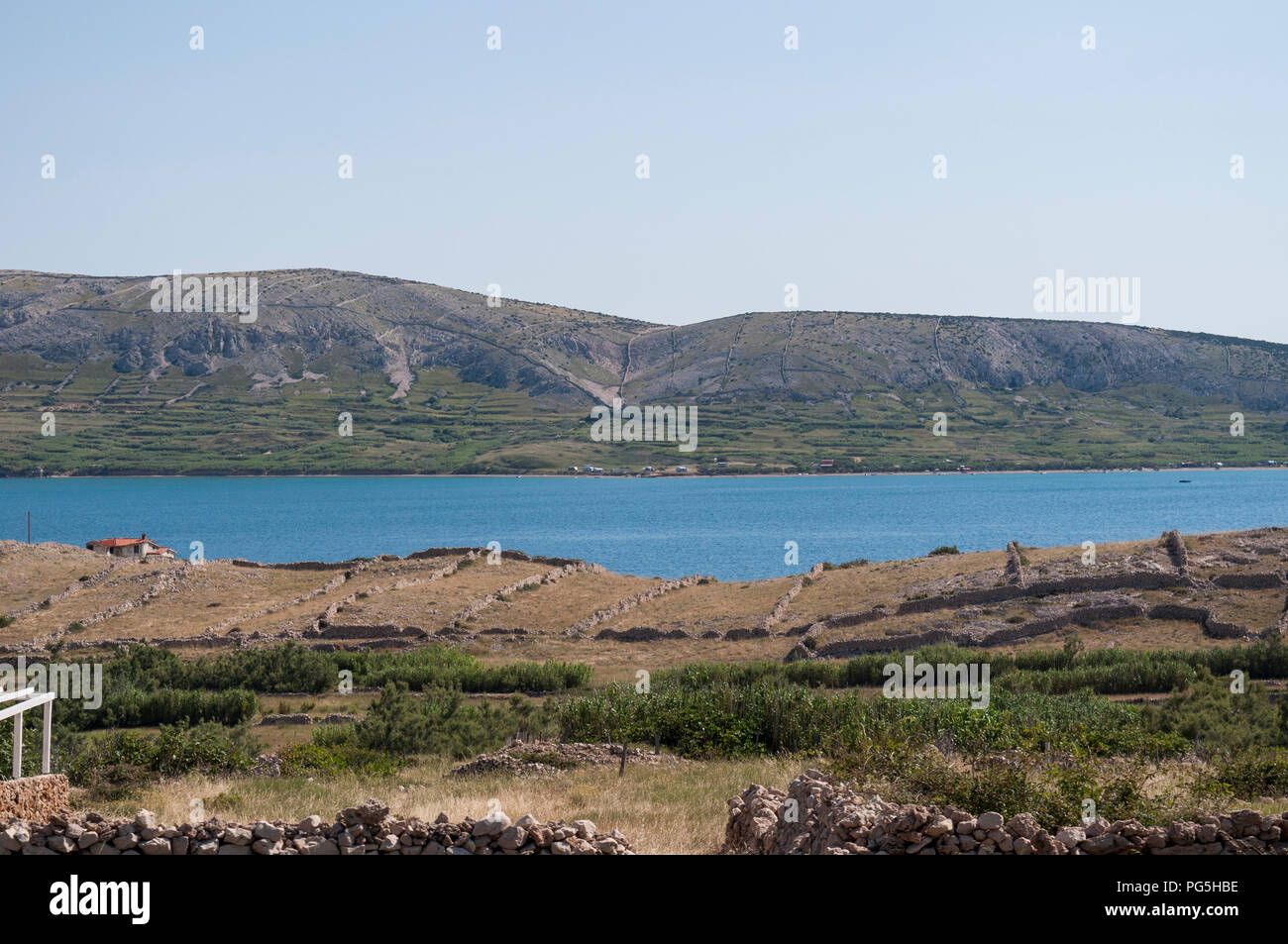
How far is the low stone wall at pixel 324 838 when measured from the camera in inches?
376

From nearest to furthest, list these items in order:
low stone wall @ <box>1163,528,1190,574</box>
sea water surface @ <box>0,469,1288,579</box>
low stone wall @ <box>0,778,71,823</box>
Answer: low stone wall @ <box>0,778,71,823</box> < low stone wall @ <box>1163,528,1190,574</box> < sea water surface @ <box>0,469,1288,579</box>

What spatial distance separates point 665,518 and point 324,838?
126 meters

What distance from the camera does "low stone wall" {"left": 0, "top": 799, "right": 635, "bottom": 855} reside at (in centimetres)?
955

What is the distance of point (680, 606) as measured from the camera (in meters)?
49.2

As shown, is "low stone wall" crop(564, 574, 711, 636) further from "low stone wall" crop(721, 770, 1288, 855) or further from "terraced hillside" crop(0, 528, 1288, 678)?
"low stone wall" crop(721, 770, 1288, 855)

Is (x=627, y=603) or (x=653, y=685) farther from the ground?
(x=653, y=685)

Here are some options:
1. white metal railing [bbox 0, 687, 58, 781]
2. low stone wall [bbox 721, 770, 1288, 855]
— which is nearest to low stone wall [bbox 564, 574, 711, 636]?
white metal railing [bbox 0, 687, 58, 781]

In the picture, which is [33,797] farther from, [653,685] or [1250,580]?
[1250,580]

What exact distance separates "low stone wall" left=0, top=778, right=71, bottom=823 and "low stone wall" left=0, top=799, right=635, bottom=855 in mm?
1544

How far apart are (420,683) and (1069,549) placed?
31.8 meters

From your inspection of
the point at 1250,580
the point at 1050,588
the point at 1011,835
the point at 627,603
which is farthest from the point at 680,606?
the point at 1011,835

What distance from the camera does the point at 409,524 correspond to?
13750 centimetres

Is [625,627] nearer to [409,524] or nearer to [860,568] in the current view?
[860,568]
